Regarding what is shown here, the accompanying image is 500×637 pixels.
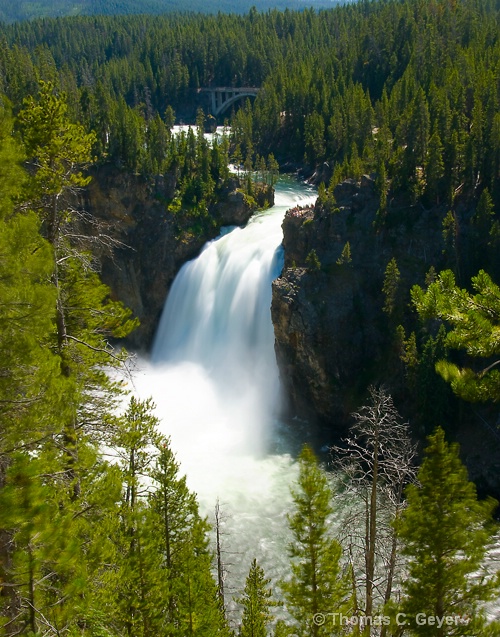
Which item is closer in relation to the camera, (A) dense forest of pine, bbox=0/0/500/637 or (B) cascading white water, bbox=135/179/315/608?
(A) dense forest of pine, bbox=0/0/500/637

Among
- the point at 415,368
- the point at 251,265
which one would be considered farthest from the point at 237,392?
the point at 415,368

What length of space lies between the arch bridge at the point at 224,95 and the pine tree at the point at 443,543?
127 metres

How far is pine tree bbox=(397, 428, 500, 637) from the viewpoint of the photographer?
12.2 m

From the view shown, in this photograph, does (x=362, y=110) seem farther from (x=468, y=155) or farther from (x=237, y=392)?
(x=237, y=392)

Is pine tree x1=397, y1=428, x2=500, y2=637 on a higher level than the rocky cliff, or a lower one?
lower

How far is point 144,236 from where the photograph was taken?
59.4m

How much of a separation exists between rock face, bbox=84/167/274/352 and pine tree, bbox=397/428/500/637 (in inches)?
1794

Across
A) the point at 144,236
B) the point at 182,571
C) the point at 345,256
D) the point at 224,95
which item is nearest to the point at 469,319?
the point at 182,571

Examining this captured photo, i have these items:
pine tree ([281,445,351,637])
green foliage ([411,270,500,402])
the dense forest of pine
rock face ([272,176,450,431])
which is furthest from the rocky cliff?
green foliage ([411,270,500,402])

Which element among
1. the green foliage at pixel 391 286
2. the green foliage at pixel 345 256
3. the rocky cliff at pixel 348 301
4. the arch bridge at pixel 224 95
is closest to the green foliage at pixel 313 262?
the rocky cliff at pixel 348 301

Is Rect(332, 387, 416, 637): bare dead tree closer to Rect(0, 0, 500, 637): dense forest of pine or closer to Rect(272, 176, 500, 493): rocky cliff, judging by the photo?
Rect(0, 0, 500, 637): dense forest of pine

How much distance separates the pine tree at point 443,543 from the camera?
40.2ft

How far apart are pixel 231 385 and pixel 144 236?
20.9 m

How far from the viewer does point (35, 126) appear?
14.1 meters
